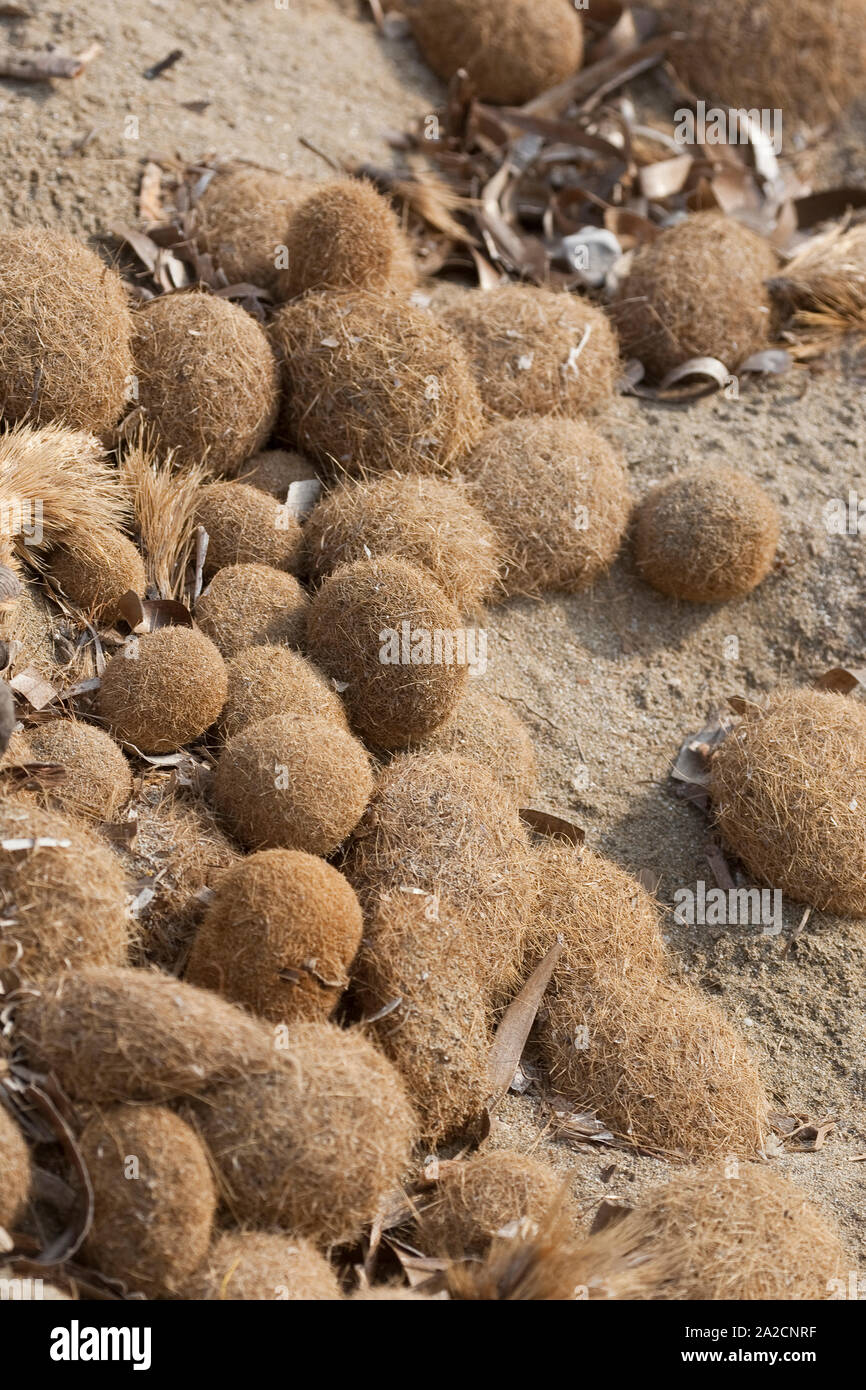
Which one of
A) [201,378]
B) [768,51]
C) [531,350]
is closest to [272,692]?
[201,378]

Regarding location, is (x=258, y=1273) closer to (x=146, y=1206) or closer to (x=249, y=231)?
(x=146, y=1206)

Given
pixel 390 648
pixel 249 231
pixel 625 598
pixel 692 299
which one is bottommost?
pixel 625 598

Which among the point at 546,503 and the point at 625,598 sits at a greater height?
the point at 546,503

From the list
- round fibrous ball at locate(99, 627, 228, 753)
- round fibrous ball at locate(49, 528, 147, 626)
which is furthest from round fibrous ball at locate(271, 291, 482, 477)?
round fibrous ball at locate(99, 627, 228, 753)

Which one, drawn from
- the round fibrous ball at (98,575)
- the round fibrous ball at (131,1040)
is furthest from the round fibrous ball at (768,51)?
the round fibrous ball at (131,1040)

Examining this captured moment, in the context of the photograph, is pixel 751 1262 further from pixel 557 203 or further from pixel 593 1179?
pixel 557 203

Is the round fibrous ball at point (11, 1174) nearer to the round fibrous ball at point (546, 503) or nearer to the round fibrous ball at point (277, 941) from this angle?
the round fibrous ball at point (277, 941)
